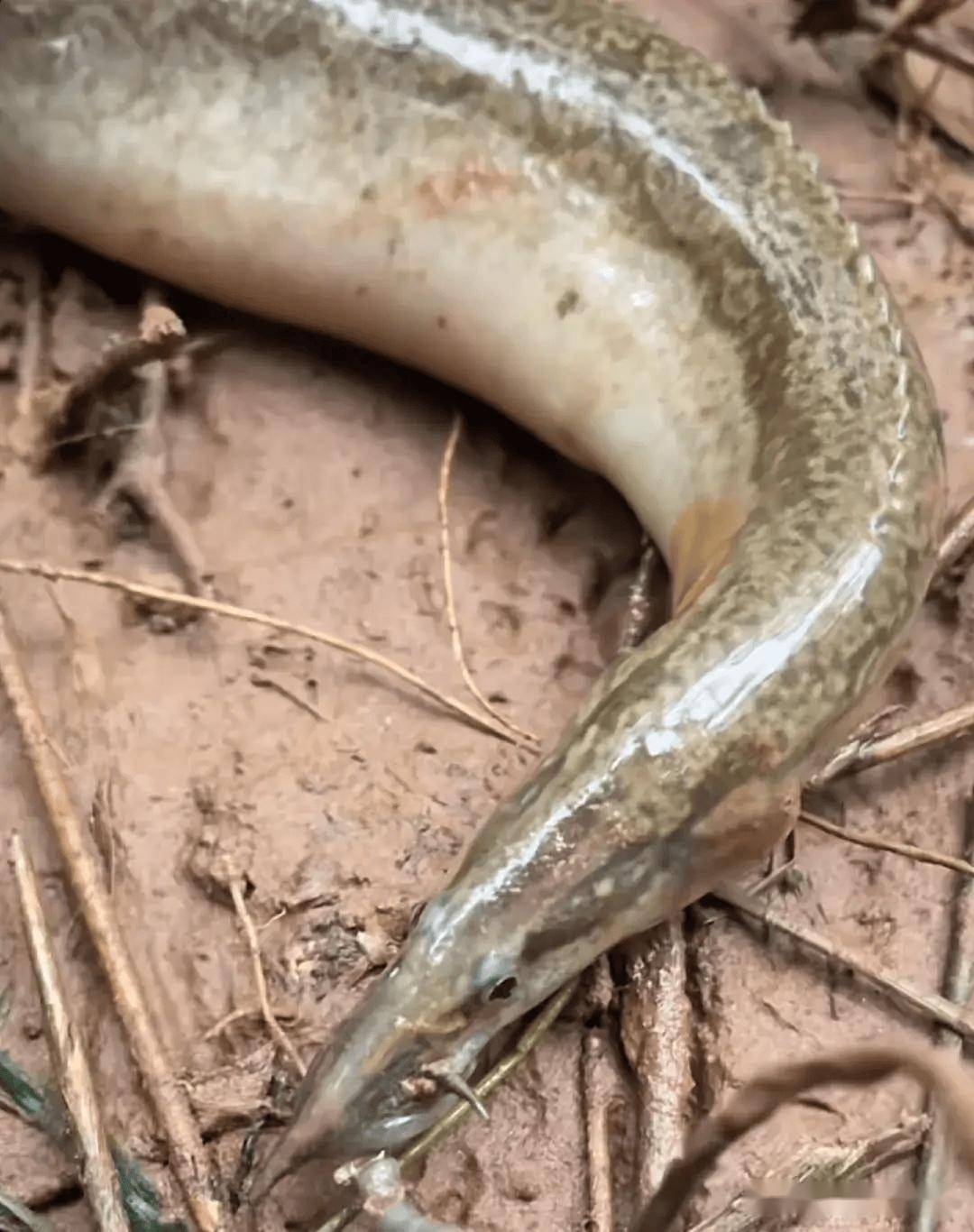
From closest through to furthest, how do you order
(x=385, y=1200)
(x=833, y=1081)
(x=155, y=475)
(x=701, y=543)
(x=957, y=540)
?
(x=833, y=1081), (x=385, y=1200), (x=701, y=543), (x=957, y=540), (x=155, y=475)

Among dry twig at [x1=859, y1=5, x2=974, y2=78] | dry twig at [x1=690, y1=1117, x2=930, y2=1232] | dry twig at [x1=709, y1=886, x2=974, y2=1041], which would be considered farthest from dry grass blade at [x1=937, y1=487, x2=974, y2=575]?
dry twig at [x1=859, y1=5, x2=974, y2=78]

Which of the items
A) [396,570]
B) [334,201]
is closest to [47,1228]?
[396,570]

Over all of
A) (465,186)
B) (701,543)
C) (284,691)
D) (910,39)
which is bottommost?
(284,691)

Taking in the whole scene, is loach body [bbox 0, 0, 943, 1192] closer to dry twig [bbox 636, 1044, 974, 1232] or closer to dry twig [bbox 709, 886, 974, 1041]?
dry twig [bbox 709, 886, 974, 1041]

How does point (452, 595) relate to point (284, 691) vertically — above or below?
above

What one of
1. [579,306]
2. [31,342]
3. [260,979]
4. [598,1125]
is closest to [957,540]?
[579,306]

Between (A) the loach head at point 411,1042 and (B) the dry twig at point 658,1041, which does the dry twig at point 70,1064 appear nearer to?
(A) the loach head at point 411,1042

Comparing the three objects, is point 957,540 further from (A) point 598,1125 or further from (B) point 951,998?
(A) point 598,1125

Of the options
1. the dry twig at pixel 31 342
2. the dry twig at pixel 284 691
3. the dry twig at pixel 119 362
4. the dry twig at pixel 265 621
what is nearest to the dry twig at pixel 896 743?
the dry twig at pixel 265 621
